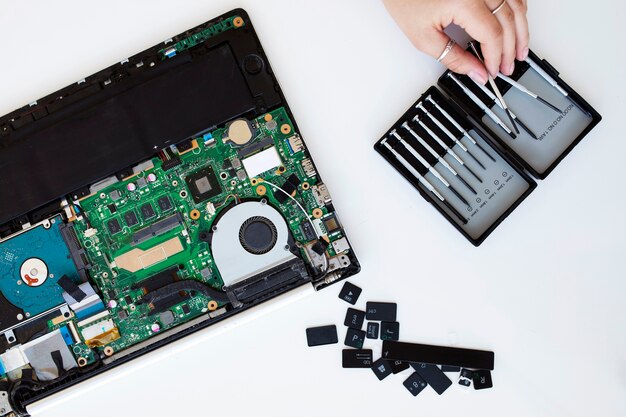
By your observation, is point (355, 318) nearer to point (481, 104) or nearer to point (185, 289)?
point (185, 289)

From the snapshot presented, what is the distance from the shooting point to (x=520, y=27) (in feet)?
9.05

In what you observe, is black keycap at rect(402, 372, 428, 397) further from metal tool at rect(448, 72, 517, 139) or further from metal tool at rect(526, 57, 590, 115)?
metal tool at rect(526, 57, 590, 115)

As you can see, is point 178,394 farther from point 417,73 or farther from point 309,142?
point 417,73

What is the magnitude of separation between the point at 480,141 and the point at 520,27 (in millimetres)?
581

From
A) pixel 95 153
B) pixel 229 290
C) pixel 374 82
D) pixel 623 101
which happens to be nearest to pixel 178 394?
pixel 229 290

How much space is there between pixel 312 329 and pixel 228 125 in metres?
1.16

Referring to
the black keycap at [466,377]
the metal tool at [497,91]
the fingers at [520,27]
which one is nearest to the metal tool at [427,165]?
the metal tool at [497,91]

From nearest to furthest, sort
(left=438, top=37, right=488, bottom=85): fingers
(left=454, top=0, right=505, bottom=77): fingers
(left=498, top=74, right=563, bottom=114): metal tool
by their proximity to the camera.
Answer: (left=454, top=0, right=505, bottom=77): fingers < (left=438, top=37, right=488, bottom=85): fingers < (left=498, top=74, right=563, bottom=114): metal tool

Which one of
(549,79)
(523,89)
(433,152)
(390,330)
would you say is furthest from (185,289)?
(549,79)

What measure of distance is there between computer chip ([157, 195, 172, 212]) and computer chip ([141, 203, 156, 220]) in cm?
5

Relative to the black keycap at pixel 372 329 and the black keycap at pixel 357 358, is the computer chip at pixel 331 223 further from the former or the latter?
the black keycap at pixel 357 358

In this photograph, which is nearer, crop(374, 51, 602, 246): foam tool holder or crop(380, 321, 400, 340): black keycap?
crop(374, 51, 602, 246): foam tool holder

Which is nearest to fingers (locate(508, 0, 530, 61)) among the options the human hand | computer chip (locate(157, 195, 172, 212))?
the human hand

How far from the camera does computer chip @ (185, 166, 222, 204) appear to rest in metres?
2.93
